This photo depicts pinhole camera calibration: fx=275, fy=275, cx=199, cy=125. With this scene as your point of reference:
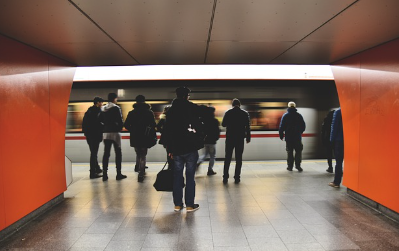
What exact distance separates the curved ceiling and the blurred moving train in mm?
3126

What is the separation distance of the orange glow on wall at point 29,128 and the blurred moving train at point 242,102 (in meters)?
3.12

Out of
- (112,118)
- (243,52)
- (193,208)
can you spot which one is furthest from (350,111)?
(112,118)

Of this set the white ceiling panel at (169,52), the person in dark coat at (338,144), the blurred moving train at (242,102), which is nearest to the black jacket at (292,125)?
the blurred moving train at (242,102)

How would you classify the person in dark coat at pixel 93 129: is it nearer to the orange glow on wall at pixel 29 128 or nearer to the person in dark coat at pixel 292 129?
the orange glow on wall at pixel 29 128

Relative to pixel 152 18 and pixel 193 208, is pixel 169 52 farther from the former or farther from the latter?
pixel 193 208

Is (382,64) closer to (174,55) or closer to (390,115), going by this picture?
(390,115)

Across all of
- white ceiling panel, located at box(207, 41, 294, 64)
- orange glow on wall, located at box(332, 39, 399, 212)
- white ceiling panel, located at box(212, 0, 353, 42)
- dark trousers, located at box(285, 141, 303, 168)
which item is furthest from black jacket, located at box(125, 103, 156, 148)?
orange glow on wall, located at box(332, 39, 399, 212)

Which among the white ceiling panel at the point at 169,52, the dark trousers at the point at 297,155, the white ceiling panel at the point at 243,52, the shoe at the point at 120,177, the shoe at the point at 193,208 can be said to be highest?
the white ceiling panel at the point at 243,52

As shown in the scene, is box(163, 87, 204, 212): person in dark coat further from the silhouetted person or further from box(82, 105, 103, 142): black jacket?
box(82, 105, 103, 142): black jacket

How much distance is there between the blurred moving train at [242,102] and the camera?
7.98 metres

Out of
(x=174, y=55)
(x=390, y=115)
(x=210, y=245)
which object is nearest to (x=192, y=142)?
(x=210, y=245)

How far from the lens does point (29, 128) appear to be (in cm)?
390

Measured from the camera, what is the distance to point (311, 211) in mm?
4125

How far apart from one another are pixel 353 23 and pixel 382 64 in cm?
129
